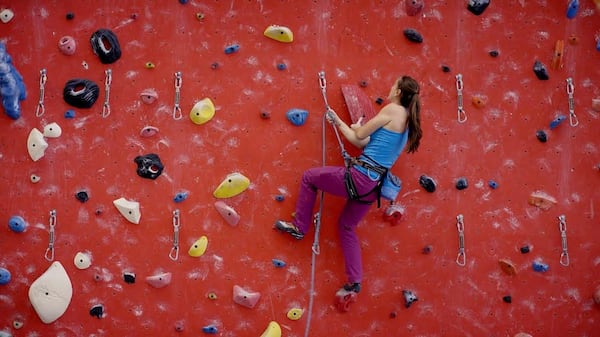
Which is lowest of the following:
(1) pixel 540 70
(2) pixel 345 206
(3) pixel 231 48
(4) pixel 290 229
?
(4) pixel 290 229

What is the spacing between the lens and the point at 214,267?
4.87m

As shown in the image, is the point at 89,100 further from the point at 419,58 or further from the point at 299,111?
the point at 419,58

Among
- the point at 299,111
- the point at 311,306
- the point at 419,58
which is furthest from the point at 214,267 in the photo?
the point at 419,58

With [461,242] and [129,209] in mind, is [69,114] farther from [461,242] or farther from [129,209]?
[461,242]

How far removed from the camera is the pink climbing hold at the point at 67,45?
4.74m

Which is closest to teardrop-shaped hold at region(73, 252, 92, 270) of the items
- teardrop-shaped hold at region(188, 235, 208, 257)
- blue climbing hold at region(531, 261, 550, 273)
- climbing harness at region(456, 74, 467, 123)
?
teardrop-shaped hold at region(188, 235, 208, 257)

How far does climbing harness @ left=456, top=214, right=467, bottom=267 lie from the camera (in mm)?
4938

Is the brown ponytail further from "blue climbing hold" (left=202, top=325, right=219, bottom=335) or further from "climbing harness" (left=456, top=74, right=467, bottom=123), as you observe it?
"blue climbing hold" (left=202, top=325, right=219, bottom=335)

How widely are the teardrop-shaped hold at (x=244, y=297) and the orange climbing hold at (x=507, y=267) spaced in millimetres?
1438

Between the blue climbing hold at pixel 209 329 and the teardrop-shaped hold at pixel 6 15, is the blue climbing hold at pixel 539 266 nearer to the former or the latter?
the blue climbing hold at pixel 209 329

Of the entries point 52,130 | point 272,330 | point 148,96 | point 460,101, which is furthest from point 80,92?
point 460,101

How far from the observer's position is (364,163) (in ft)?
14.8

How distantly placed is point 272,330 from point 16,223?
5.15ft

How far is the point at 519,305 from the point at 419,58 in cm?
158
